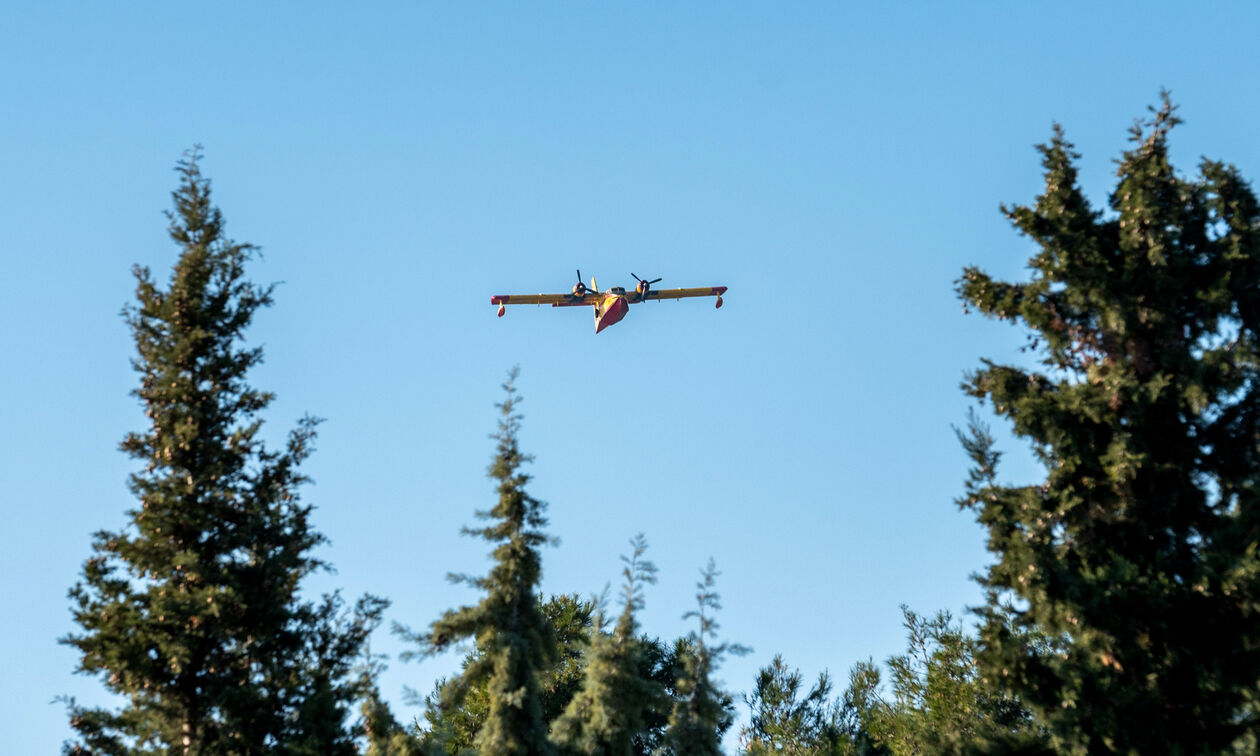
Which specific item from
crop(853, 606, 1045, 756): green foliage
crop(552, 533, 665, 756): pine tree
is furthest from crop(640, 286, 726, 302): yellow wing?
crop(552, 533, 665, 756): pine tree

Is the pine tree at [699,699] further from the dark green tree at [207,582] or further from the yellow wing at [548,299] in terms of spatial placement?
the yellow wing at [548,299]

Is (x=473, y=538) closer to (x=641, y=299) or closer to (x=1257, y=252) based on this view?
(x=1257, y=252)

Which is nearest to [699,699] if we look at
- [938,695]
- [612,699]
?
[612,699]

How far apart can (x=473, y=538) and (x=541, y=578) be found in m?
1.59

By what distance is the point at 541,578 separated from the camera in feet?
83.4

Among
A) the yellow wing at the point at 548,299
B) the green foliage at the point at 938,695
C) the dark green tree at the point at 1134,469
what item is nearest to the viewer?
the dark green tree at the point at 1134,469

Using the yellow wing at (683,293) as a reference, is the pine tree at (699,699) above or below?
below

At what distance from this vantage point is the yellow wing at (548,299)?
213ft

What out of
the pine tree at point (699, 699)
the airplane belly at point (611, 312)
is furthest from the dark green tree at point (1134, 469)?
the airplane belly at point (611, 312)

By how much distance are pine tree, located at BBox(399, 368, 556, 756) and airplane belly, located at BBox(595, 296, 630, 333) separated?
37606 mm

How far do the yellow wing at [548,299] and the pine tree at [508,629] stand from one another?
39338 millimetres

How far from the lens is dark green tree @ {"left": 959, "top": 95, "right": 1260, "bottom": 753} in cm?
2236

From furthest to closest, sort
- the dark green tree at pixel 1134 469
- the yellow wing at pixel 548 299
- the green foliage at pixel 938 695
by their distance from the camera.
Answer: the yellow wing at pixel 548 299
the green foliage at pixel 938 695
the dark green tree at pixel 1134 469

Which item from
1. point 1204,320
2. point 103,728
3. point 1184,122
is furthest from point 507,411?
point 1184,122
